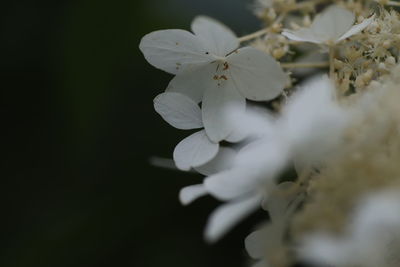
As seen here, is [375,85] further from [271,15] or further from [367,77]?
[271,15]

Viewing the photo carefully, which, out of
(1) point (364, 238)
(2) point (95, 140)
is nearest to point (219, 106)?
(1) point (364, 238)

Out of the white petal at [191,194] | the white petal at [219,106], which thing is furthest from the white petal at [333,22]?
the white petal at [191,194]

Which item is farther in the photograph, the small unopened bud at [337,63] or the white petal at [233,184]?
the small unopened bud at [337,63]

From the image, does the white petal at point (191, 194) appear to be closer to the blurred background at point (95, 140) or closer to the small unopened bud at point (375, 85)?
the small unopened bud at point (375, 85)

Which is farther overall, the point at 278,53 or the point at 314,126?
the point at 278,53

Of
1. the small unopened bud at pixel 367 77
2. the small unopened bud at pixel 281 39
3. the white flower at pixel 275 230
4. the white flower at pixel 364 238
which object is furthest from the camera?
the small unopened bud at pixel 281 39

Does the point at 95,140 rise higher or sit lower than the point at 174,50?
lower

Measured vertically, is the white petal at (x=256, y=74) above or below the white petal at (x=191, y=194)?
above
